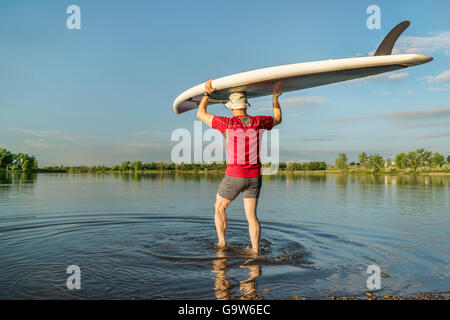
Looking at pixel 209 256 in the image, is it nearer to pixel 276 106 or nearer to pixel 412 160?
pixel 276 106

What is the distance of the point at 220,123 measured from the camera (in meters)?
5.23

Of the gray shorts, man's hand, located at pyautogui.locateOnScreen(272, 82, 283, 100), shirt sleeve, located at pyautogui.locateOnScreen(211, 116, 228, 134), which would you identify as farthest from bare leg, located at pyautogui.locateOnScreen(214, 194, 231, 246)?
man's hand, located at pyautogui.locateOnScreen(272, 82, 283, 100)

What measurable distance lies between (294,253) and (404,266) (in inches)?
62.6

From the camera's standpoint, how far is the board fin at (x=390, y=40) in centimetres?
494

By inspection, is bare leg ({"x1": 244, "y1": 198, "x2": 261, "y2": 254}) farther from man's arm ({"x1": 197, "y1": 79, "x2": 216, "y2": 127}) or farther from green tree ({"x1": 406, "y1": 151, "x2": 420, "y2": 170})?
green tree ({"x1": 406, "y1": 151, "x2": 420, "y2": 170})

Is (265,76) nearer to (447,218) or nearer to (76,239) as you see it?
(76,239)

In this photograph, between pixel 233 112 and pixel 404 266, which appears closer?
pixel 404 266

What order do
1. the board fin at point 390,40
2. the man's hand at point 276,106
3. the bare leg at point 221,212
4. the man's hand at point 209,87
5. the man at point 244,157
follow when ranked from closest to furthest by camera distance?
the board fin at point 390,40 → the man at point 244,157 → the bare leg at point 221,212 → the man's hand at point 276,106 → the man's hand at point 209,87

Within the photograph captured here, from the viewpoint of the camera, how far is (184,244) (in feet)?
19.4

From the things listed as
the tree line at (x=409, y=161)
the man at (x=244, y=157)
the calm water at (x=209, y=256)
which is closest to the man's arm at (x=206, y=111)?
the man at (x=244, y=157)

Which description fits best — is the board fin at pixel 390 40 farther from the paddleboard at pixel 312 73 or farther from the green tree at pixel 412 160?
the green tree at pixel 412 160

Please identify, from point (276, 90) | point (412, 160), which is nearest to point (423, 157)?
point (412, 160)

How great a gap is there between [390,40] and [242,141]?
110 inches
